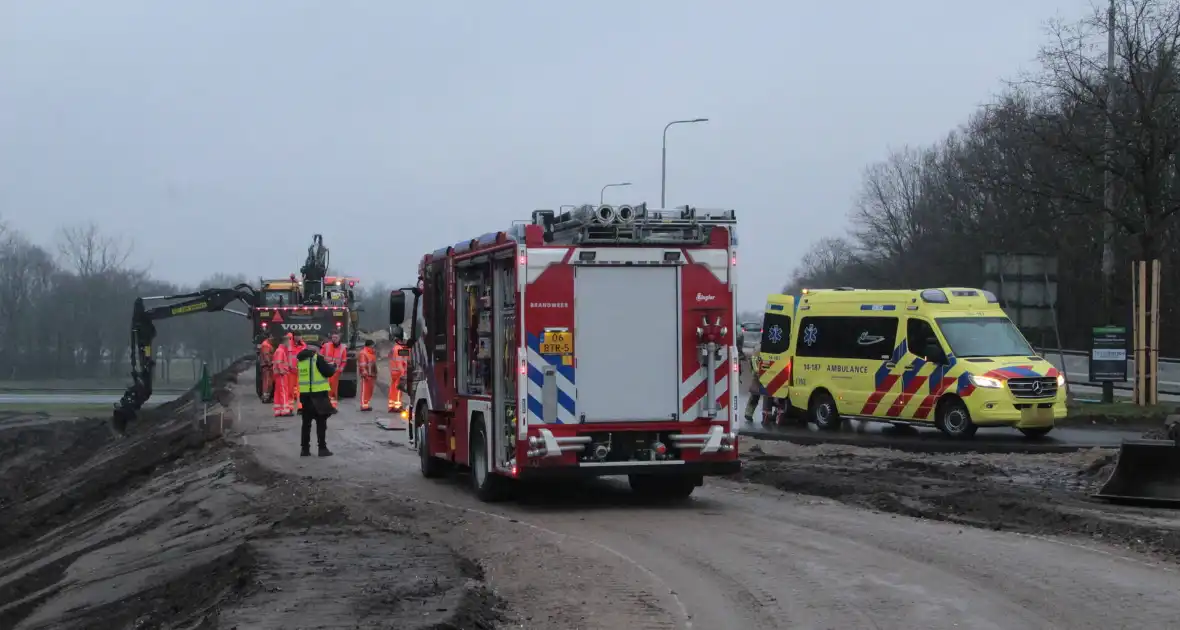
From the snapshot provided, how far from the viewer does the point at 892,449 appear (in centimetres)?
2209

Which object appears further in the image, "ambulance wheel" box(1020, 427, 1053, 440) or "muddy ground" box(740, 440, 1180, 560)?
"ambulance wheel" box(1020, 427, 1053, 440)

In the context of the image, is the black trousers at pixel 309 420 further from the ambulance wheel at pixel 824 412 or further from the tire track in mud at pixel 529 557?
the ambulance wheel at pixel 824 412

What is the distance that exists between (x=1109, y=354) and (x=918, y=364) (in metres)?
7.37

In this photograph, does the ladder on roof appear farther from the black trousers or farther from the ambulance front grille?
the ambulance front grille

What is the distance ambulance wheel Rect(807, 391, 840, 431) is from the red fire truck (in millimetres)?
11294

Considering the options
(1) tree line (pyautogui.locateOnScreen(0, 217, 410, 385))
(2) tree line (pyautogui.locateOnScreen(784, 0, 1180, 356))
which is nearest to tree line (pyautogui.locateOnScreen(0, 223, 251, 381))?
(1) tree line (pyautogui.locateOnScreen(0, 217, 410, 385))

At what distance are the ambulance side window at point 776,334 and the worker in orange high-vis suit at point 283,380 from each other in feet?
37.2

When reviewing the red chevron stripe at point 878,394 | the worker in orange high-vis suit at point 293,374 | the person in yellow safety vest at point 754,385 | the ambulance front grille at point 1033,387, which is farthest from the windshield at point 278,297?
the ambulance front grille at point 1033,387

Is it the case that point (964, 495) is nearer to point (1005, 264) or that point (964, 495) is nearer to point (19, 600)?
point (19, 600)

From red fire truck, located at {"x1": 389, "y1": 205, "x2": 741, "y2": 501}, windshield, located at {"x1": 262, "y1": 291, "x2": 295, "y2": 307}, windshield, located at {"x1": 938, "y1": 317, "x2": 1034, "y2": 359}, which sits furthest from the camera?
Result: windshield, located at {"x1": 262, "y1": 291, "x2": 295, "y2": 307}

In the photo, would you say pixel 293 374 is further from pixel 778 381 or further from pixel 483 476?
pixel 483 476

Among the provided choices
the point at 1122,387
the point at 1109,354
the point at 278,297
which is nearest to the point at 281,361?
the point at 278,297

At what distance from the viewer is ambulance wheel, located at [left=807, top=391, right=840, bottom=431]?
25.6m

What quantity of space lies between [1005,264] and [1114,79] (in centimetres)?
665
